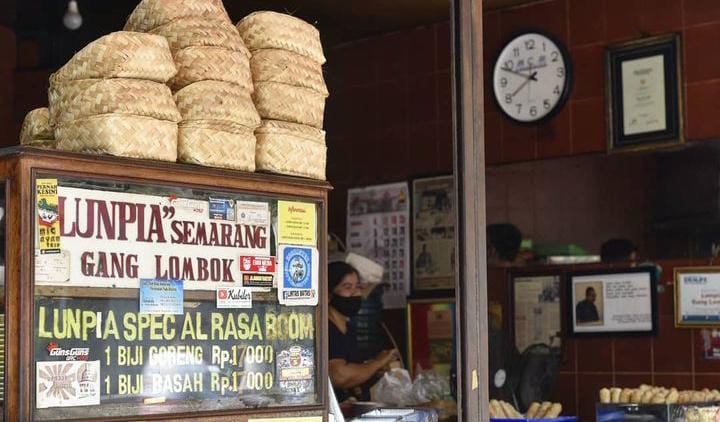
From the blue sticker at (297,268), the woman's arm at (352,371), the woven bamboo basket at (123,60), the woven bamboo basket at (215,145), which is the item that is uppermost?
the woven bamboo basket at (123,60)

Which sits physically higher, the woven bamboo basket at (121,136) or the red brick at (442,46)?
the red brick at (442,46)

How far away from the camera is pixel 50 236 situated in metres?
2.30

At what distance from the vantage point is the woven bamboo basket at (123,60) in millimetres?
2537

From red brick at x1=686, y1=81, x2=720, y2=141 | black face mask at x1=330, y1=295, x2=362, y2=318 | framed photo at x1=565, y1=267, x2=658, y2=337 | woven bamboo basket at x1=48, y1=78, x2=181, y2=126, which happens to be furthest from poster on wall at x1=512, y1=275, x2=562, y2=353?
woven bamboo basket at x1=48, y1=78, x2=181, y2=126

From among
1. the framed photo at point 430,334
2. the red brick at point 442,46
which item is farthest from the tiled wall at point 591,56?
the framed photo at point 430,334

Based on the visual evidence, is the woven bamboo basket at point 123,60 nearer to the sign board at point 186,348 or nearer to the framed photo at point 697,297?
the sign board at point 186,348

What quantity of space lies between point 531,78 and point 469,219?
3495 millimetres

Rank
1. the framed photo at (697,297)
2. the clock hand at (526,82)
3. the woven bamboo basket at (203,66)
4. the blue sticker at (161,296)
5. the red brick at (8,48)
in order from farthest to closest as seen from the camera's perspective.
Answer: the red brick at (8,48) → the clock hand at (526,82) → the framed photo at (697,297) → the woven bamboo basket at (203,66) → the blue sticker at (161,296)

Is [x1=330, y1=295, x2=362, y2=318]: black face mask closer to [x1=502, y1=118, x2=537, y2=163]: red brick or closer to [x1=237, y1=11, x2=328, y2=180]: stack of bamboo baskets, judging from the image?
[x1=502, y1=118, x2=537, y2=163]: red brick

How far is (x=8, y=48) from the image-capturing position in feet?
25.4

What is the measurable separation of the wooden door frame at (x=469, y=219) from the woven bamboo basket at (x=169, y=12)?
0.75m

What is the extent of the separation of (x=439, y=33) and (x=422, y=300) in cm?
166

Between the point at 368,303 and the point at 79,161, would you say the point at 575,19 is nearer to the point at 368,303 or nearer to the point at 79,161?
the point at 368,303

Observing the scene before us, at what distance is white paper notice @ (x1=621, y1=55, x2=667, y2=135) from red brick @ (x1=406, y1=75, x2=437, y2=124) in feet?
4.31
